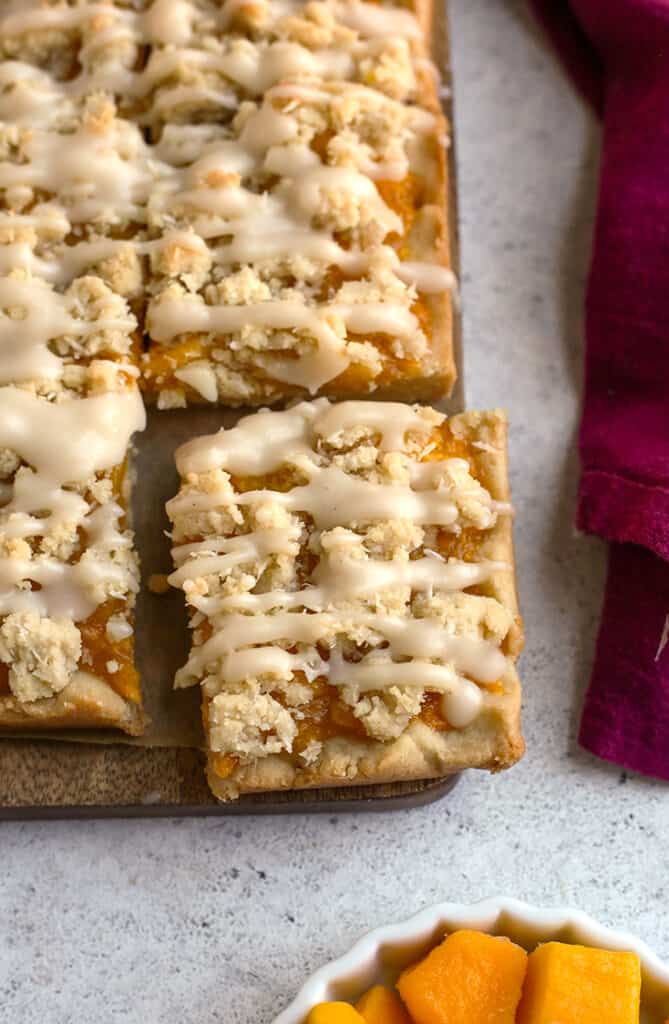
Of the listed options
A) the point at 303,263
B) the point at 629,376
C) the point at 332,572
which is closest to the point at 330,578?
the point at 332,572

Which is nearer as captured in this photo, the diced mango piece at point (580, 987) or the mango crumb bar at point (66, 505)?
the diced mango piece at point (580, 987)

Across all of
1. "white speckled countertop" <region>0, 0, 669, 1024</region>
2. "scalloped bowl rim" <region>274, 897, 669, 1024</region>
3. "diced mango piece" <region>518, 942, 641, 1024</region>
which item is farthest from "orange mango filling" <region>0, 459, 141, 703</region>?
"diced mango piece" <region>518, 942, 641, 1024</region>

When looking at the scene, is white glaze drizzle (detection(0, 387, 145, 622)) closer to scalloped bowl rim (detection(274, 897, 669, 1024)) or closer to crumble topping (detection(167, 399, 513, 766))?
crumble topping (detection(167, 399, 513, 766))

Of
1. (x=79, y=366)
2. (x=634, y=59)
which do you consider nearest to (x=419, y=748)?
(x=79, y=366)

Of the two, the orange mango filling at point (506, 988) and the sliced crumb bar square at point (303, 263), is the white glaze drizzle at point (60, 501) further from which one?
the orange mango filling at point (506, 988)

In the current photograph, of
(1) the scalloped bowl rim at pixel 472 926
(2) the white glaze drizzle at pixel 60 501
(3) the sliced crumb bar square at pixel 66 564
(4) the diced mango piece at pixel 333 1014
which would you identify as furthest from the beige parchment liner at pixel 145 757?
(4) the diced mango piece at pixel 333 1014

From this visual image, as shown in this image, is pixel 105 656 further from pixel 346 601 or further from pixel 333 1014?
pixel 333 1014
